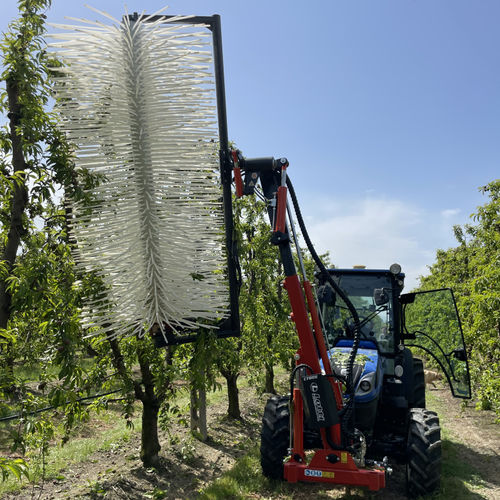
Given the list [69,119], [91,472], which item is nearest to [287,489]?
[91,472]

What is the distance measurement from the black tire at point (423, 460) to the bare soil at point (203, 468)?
17.4 inches

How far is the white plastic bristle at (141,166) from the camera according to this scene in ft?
4.55

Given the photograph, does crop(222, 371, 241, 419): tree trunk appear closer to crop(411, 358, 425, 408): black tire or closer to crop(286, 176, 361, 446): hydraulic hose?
crop(411, 358, 425, 408): black tire

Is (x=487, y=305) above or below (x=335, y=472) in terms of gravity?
above

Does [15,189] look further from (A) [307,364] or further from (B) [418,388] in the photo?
(B) [418,388]

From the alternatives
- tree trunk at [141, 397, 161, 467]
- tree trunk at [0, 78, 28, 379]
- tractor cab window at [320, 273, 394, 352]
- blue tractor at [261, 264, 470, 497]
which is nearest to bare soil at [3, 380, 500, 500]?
tree trunk at [141, 397, 161, 467]

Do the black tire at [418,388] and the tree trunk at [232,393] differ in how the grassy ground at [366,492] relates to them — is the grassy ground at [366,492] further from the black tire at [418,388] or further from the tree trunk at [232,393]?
the tree trunk at [232,393]

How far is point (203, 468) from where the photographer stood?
727 cm

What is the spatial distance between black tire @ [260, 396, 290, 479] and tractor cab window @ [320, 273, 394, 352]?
1479 millimetres

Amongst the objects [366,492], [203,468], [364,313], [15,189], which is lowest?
[203,468]

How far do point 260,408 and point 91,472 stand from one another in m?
6.15

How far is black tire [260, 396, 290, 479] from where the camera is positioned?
564 cm

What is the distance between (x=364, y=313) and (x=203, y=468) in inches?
147

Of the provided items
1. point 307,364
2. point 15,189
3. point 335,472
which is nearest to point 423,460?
point 335,472
